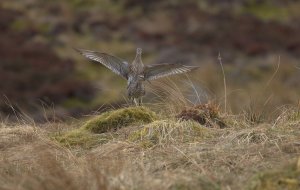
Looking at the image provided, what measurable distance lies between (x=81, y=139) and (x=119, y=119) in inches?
17.9

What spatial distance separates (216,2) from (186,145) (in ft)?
75.9

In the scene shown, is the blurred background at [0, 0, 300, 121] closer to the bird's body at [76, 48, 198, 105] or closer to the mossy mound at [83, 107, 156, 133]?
the mossy mound at [83, 107, 156, 133]

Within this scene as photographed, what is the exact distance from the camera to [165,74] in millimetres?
5719

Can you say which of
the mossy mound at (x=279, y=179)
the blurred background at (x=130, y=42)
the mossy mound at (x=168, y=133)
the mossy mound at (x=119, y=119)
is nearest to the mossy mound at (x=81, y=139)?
the mossy mound at (x=119, y=119)

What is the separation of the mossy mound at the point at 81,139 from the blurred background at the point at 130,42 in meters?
6.87

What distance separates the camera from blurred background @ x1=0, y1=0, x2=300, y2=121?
56.5ft

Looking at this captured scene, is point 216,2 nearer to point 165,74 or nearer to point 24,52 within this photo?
point 24,52

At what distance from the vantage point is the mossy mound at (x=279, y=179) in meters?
4.06

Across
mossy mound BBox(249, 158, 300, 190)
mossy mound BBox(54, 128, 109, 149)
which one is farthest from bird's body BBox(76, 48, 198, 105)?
mossy mound BBox(249, 158, 300, 190)

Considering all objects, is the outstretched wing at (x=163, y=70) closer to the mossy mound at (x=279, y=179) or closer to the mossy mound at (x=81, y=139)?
the mossy mound at (x=81, y=139)

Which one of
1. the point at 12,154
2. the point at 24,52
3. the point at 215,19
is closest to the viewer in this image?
the point at 12,154

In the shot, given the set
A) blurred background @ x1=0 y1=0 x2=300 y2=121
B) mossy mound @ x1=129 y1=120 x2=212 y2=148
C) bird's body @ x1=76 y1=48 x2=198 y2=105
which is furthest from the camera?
blurred background @ x1=0 y1=0 x2=300 y2=121

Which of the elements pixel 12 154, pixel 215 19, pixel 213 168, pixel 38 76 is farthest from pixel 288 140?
pixel 215 19

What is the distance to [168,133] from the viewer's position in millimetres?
5430
